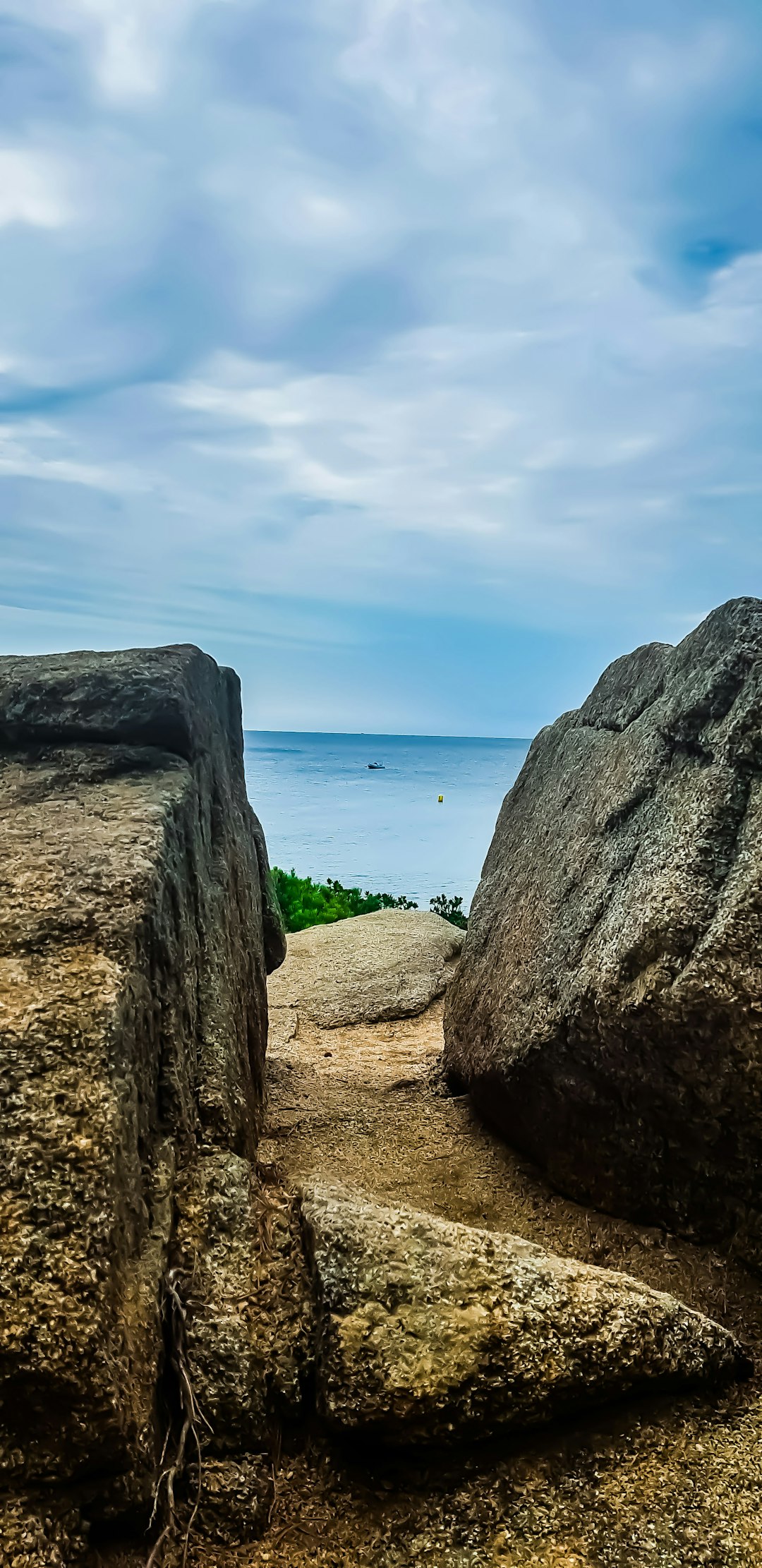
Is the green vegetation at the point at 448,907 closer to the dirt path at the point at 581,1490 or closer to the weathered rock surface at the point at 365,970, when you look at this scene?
the weathered rock surface at the point at 365,970

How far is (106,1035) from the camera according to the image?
7.81 ft

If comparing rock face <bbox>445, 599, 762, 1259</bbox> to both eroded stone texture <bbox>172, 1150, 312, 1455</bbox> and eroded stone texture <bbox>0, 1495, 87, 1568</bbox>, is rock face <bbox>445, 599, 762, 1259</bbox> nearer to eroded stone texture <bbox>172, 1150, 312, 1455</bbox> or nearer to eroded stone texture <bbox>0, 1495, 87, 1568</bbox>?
eroded stone texture <bbox>172, 1150, 312, 1455</bbox>

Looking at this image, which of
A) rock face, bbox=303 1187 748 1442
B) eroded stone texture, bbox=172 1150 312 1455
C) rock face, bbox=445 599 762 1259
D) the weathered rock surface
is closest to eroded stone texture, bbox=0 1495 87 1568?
eroded stone texture, bbox=172 1150 312 1455

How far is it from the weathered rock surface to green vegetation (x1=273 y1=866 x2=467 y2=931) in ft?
7.55

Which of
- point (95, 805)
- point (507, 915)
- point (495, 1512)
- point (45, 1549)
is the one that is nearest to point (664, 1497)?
point (495, 1512)

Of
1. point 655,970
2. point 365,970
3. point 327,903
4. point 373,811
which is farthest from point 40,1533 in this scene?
point 373,811

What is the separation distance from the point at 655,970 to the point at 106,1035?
1.78 meters

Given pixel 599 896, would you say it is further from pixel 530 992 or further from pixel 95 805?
pixel 95 805

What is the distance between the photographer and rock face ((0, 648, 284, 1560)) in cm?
206

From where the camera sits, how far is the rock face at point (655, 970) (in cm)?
298

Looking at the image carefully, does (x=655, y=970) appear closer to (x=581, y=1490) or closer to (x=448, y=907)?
(x=581, y=1490)

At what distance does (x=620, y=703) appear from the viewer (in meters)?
4.79

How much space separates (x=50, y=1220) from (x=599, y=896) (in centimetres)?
236

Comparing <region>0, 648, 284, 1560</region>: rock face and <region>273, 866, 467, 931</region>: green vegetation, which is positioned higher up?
<region>0, 648, 284, 1560</region>: rock face
